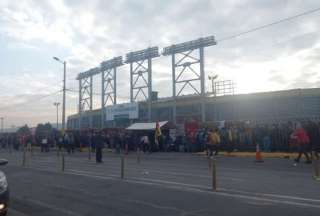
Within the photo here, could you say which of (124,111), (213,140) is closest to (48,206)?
(213,140)

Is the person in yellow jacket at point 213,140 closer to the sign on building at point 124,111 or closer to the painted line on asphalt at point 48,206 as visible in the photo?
the painted line on asphalt at point 48,206

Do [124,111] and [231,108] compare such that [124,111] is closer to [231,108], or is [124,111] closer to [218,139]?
[231,108]

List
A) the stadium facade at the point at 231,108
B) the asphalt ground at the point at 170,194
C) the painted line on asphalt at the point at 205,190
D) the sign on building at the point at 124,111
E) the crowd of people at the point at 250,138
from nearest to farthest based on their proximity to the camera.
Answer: the asphalt ground at the point at 170,194 → the painted line on asphalt at the point at 205,190 → the crowd of people at the point at 250,138 → the stadium facade at the point at 231,108 → the sign on building at the point at 124,111

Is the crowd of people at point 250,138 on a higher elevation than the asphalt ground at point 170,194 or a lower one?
higher

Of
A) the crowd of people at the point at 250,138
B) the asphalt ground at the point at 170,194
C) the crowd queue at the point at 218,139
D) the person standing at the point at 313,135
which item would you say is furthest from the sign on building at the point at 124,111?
the asphalt ground at the point at 170,194

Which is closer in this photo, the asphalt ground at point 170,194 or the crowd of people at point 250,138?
the asphalt ground at point 170,194

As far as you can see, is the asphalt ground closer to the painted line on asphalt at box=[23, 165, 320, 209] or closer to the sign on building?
the painted line on asphalt at box=[23, 165, 320, 209]

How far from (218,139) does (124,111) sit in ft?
91.5

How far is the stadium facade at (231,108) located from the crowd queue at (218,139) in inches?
105

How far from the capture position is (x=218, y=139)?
26.1 metres

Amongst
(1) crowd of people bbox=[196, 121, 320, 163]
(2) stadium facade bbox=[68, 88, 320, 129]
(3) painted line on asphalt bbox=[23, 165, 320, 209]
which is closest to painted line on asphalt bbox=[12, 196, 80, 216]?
(3) painted line on asphalt bbox=[23, 165, 320, 209]

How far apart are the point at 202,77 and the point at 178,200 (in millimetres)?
42161

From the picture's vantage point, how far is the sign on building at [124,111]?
5119cm

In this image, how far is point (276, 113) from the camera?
43719mm
